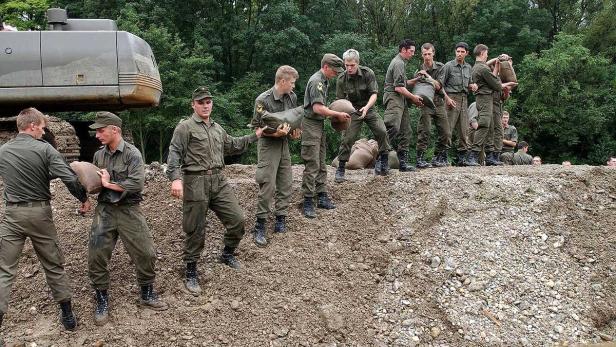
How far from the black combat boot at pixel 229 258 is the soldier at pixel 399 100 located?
122 inches

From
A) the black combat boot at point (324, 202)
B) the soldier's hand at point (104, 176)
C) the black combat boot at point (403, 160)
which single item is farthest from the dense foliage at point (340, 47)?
the soldier's hand at point (104, 176)

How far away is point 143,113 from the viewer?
21438 mm

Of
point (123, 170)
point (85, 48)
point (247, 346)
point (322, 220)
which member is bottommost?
point (247, 346)

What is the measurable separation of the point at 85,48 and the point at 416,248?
4399 mm

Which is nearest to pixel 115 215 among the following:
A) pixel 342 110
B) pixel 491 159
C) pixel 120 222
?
pixel 120 222

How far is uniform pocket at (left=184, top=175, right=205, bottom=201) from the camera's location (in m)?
5.69

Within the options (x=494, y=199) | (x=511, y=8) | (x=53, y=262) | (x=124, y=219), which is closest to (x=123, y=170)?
(x=124, y=219)

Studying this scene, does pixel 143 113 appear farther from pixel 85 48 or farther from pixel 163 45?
pixel 85 48

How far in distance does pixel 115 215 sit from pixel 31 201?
0.72 meters

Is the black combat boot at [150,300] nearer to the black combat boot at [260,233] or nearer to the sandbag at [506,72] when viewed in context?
the black combat boot at [260,233]

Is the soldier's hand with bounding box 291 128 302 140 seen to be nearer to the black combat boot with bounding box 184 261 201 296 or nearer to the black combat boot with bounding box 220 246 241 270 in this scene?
the black combat boot with bounding box 220 246 241 270

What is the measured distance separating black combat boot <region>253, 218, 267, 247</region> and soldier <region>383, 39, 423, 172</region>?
2.54m

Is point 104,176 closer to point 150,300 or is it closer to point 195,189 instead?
point 195,189

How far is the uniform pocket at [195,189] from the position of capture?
569 cm
